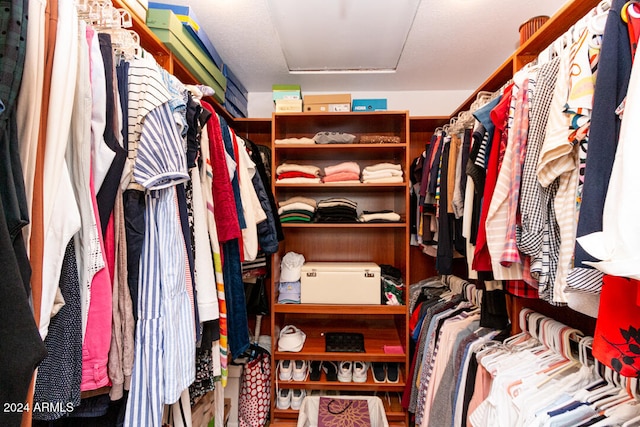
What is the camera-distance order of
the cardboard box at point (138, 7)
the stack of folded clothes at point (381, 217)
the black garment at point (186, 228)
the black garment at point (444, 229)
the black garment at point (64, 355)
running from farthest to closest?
the stack of folded clothes at point (381, 217)
the black garment at point (444, 229)
the cardboard box at point (138, 7)
the black garment at point (186, 228)
the black garment at point (64, 355)

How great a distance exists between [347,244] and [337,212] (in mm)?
397

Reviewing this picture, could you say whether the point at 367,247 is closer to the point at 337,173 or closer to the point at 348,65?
the point at 337,173

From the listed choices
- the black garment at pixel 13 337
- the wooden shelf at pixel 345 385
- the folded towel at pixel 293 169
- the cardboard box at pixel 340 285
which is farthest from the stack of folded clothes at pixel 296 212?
the black garment at pixel 13 337

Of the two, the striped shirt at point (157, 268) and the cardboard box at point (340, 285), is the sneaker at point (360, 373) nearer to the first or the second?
the cardboard box at point (340, 285)

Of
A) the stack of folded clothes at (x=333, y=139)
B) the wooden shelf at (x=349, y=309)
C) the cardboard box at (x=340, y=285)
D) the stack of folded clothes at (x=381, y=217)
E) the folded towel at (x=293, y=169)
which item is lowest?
the wooden shelf at (x=349, y=309)

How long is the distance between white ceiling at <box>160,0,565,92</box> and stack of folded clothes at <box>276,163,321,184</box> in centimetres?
64

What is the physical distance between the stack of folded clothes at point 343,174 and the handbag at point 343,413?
1326mm

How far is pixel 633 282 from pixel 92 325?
0.97 metres

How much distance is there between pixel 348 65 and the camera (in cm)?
193

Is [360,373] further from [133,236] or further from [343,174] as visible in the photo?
[133,236]

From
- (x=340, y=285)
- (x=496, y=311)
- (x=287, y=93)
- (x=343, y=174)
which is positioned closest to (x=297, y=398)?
(x=340, y=285)

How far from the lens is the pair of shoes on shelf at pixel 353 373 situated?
Result: 6.20 ft

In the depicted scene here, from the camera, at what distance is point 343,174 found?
1978mm

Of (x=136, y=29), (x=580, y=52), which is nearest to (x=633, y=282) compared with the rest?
(x=580, y=52)
